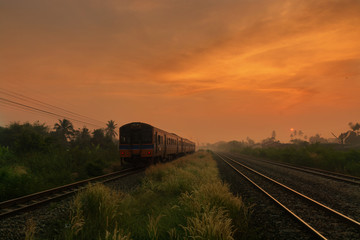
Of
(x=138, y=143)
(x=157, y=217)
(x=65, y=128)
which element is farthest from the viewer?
(x=65, y=128)

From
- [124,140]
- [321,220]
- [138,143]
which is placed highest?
[124,140]

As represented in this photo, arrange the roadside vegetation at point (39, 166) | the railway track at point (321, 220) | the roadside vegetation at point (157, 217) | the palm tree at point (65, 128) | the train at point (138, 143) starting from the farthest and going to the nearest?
the palm tree at point (65, 128) < the train at point (138, 143) < the roadside vegetation at point (39, 166) < the railway track at point (321, 220) < the roadside vegetation at point (157, 217)

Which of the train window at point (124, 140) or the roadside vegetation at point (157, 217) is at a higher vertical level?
the train window at point (124, 140)

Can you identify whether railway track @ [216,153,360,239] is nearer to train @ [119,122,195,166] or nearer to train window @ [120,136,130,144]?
train @ [119,122,195,166]

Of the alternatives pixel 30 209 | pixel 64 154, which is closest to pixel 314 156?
pixel 64 154

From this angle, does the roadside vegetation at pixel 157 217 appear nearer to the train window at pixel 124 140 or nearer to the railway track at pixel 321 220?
the railway track at pixel 321 220

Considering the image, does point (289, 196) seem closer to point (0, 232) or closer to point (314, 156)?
point (0, 232)

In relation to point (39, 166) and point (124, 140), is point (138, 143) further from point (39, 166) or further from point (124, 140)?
point (39, 166)

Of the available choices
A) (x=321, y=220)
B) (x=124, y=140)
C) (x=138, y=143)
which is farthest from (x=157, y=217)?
(x=124, y=140)

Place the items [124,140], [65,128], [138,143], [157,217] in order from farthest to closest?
[65,128]
[124,140]
[138,143]
[157,217]

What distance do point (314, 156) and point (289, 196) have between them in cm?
1879

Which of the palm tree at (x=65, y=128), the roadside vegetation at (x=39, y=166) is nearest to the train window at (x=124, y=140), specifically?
the roadside vegetation at (x=39, y=166)

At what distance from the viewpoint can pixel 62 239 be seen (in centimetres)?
464

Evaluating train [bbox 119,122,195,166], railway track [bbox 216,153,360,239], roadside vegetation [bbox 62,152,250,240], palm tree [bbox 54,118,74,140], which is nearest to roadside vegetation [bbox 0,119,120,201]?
train [bbox 119,122,195,166]
